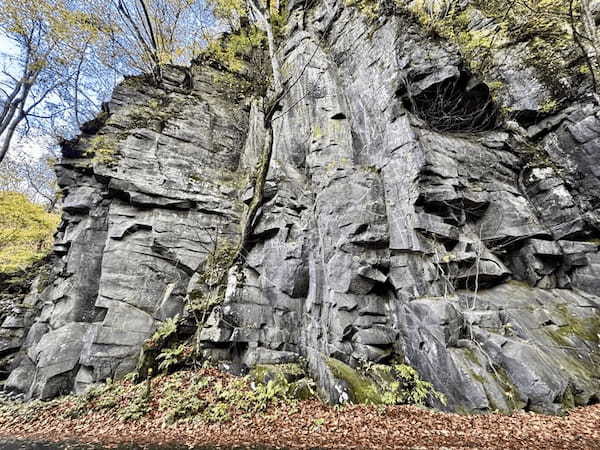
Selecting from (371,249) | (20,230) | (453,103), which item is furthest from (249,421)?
(20,230)

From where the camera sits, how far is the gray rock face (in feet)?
20.0

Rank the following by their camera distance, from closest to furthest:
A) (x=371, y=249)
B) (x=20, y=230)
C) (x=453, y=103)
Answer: (x=371, y=249) → (x=453, y=103) → (x=20, y=230)

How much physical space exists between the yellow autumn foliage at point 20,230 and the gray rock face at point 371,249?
2.29 metres

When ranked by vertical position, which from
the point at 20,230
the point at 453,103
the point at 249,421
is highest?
the point at 453,103

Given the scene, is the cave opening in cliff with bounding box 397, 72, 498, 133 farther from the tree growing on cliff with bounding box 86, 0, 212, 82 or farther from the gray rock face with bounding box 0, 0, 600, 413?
the tree growing on cliff with bounding box 86, 0, 212, 82

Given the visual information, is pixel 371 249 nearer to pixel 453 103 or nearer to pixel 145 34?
pixel 453 103

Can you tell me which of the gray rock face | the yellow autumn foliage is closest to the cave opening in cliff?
the gray rock face

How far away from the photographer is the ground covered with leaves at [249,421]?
424 cm

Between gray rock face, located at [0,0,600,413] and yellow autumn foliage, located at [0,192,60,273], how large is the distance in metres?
2.29

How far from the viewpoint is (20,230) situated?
10.6 metres

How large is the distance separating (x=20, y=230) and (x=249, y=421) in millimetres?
12887

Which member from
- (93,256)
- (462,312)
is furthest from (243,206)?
(462,312)

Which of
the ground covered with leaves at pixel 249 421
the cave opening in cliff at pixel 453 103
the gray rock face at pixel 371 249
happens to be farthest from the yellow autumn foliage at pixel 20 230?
the cave opening in cliff at pixel 453 103

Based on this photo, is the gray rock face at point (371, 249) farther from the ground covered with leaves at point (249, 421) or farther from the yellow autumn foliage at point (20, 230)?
the yellow autumn foliage at point (20, 230)
